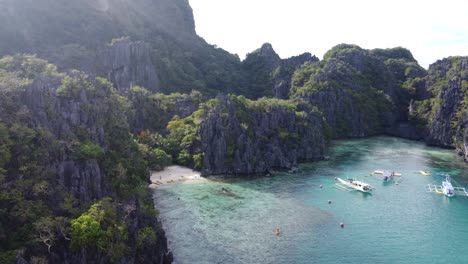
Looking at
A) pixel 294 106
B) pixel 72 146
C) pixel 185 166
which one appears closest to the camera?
pixel 72 146

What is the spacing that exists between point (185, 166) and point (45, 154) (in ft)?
152

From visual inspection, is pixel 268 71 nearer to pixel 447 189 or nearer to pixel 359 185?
pixel 359 185

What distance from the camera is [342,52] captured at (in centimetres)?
17912

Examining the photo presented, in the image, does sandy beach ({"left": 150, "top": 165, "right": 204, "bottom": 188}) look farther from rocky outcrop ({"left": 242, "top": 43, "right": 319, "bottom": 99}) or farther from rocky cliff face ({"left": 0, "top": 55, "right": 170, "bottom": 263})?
rocky outcrop ({"left": 242, "top": 43, "right": 319, "bottom": 99})

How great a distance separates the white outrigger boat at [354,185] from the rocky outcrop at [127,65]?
70755 mm

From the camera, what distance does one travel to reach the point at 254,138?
92.5m

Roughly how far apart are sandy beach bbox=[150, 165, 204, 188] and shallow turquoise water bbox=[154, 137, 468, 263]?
9.82ft

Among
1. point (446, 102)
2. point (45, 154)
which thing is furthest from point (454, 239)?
point (446, 102)

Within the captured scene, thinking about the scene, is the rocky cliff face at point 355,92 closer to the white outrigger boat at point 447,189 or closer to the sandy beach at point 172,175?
the white outrigger boat at point 447,189

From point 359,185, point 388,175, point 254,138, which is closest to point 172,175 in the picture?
point 254,138

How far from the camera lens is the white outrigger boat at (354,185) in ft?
249

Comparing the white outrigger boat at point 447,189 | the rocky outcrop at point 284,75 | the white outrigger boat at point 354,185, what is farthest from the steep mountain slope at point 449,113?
the white outrigger boat at point 354,185

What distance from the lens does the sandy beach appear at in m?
76.0

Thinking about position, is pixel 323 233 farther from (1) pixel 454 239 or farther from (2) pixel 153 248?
(2) pixel 153 248
